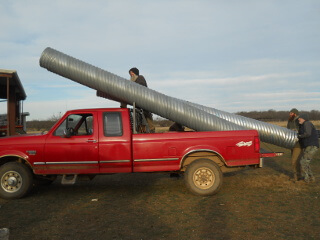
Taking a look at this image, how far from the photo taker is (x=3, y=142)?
20.6 feet

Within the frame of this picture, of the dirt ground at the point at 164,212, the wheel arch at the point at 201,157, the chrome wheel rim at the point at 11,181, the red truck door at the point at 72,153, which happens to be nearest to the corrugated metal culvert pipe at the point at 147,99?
the wheel arch at the point at 201,157

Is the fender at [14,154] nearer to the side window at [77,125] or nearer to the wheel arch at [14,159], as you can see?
the wheel arch at [14,159]

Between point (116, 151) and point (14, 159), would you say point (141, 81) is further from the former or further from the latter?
point (14, 159)

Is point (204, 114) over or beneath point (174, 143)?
over

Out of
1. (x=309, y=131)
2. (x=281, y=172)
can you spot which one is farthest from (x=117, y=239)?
(x=281, y=172)

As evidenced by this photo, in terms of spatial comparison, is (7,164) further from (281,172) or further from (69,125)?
(281,172)

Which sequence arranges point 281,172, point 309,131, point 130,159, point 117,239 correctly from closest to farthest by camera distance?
point 117,239
point 130,159
point 309,131
point 281,172

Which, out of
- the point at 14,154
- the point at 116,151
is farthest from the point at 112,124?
the point at 14,154

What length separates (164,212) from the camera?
17.2 ft

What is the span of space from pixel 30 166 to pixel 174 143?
3.19 m

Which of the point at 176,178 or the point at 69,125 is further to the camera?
the point at 176,178

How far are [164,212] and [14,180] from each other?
3.34 m

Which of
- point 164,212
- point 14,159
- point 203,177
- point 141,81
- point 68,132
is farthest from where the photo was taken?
point 141,81

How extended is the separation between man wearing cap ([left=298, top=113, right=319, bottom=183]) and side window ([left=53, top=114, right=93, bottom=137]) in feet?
17.0
